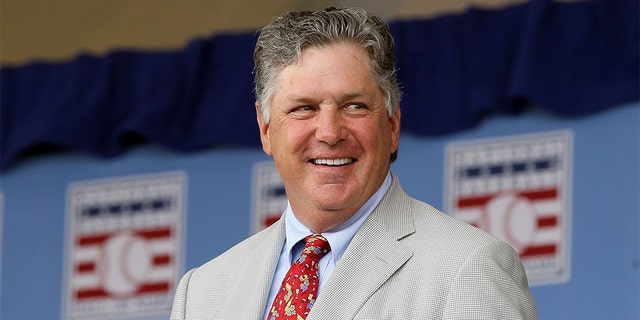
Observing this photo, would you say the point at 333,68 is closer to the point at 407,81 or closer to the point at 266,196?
the point at 407,81

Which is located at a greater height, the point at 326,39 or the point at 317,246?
the point at 326,39

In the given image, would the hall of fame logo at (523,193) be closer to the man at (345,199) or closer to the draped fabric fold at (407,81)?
the draped fabric fold at (407,81)

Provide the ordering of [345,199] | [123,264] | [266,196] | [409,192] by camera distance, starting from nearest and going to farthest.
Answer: [345,199] → [409,192] → [266,196] → [123,264]

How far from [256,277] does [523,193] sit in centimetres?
200

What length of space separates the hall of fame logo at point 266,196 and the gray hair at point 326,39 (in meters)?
2.39

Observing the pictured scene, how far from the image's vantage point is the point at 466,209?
484 cm

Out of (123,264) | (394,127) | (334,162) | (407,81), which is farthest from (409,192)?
(334,162)

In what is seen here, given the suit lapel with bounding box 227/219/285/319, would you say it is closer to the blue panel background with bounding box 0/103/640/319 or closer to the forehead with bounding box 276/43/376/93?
the forehead with bounding box 276/43/376/93

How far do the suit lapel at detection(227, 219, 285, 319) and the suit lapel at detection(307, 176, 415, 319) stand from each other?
0.56ft

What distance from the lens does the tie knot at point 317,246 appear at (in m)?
2.80

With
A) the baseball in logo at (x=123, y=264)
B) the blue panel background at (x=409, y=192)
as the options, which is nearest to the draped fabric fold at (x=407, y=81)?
the blue panel background at (x=409, y=192)

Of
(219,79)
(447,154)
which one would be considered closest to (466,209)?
(447,154)

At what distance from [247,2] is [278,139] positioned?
2825 millimetres

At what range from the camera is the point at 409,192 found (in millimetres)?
4957
